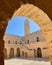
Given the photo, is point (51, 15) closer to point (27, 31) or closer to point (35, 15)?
point (35, 15)

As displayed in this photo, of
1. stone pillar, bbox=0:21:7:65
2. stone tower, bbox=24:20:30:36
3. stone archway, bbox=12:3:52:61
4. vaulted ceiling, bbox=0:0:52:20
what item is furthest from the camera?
stone tower, bbox=24:20:30:36

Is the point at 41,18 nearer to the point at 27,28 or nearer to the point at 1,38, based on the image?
the point at 1,38

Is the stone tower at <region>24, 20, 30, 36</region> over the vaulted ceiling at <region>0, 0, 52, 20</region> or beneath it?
over

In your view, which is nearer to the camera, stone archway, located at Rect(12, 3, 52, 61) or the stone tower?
stone archway, located at Rect(12, 3, 52, 61)

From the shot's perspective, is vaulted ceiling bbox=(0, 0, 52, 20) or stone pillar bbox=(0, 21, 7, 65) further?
vaulted ceiling bbox=(0, 0, 52, 20)

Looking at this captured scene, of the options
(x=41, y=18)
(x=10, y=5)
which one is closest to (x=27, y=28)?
(x=41, y=18)

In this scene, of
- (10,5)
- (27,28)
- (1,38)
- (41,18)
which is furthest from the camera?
(27,28)

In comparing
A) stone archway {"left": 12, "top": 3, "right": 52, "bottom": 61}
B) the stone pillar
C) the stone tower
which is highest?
the stone tower

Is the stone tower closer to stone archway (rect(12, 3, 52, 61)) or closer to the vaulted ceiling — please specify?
stone archway (rect(12, 3, 52, 61))

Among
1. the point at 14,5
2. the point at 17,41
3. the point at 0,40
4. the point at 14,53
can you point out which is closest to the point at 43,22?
the point at 14,5

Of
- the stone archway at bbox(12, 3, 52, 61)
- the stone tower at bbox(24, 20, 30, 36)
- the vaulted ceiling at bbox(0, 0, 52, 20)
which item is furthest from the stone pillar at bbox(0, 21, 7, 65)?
the stone tower at bbox(24, 20, 30, 36)

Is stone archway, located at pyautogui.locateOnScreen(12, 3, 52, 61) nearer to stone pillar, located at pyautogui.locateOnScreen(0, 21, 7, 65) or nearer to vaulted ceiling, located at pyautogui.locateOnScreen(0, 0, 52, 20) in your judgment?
vaulted ceiling, located at pyautogui.locateOnScreen(0, 0, 52, 20)

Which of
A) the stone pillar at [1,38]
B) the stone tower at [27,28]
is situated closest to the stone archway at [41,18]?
the stone pillar at [1,38]

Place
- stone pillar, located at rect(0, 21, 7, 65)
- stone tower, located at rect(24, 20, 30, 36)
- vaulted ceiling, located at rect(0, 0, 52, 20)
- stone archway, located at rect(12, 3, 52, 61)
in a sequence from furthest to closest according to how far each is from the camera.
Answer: stone tower, located at rect(24, 20, 30, 36) < stone archway, located at rect(12, 3, 52, 61) < vaulted ceiling, located at rect(0, 0, 52, 20) < stone pillar, located at rect(0, 21, 7, 65)
